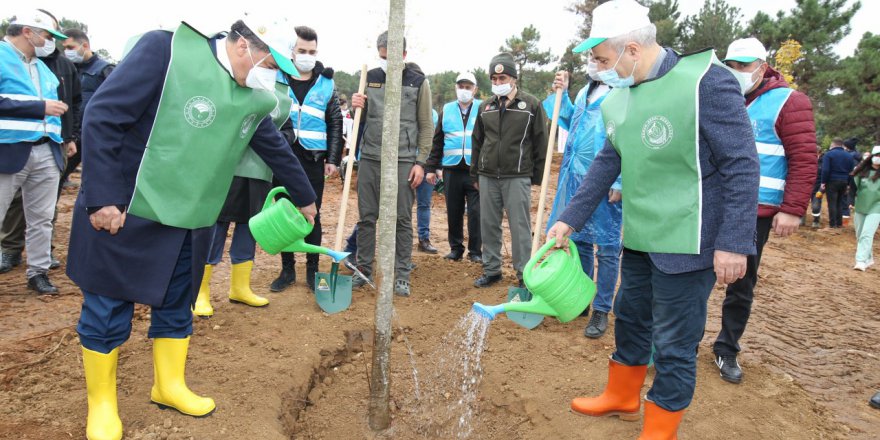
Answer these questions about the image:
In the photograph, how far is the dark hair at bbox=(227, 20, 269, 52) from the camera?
7.77 feet

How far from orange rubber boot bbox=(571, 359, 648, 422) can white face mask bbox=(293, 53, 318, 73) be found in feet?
10.4

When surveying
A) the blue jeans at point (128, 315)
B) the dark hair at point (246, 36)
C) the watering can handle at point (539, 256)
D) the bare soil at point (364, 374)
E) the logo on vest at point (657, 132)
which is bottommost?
the bare soil at point (364, 374)

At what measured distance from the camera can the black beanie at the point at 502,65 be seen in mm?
4668

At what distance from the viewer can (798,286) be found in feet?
21.8

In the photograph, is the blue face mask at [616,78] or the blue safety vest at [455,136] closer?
the blue face mask at [616,78]

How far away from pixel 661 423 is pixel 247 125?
2.35 meters

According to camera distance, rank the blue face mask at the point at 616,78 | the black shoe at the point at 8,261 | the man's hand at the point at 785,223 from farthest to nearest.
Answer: the black shoe at the point at 8,261 < the man's hand at the point at 785,223 < the blue face mask at the point at 616,78

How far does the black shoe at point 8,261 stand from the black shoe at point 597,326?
513cm

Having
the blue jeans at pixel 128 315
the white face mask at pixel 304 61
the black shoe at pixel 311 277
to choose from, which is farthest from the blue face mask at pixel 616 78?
the black shoe at pixel 311 277

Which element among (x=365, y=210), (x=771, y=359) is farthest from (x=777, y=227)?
(x=365, y=210)

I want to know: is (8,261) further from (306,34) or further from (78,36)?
(306,34)

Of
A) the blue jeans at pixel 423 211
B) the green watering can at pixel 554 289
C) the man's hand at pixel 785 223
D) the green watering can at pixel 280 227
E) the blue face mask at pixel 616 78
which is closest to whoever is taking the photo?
the blue face mask at pixel 616 78

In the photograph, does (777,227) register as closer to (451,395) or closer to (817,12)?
(451,395)

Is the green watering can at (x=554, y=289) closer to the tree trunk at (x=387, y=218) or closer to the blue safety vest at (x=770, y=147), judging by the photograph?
the tree trunk at (x=387, y=218)
